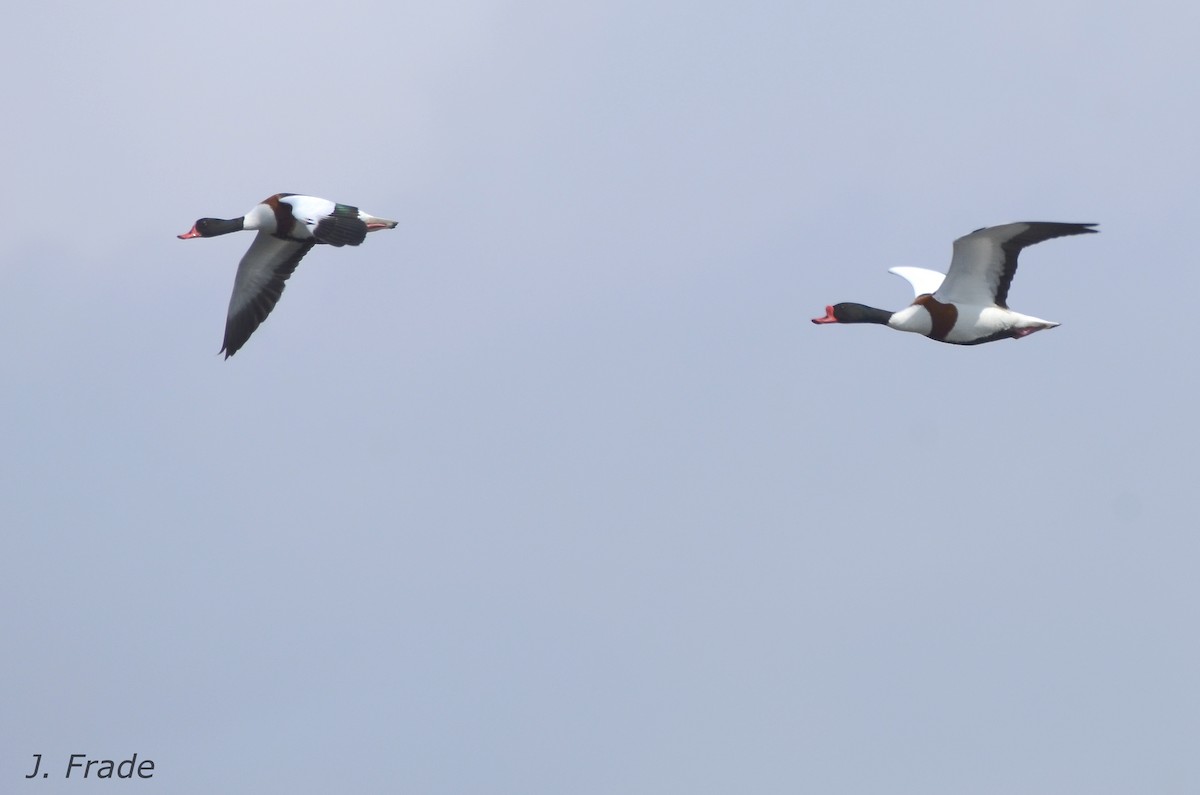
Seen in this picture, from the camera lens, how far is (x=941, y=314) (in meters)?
23.5

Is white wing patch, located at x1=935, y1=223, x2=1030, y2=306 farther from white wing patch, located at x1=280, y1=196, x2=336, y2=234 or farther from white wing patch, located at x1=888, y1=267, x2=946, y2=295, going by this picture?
white wing patch, located at x1=280, y1=196, x2=336, y2=234

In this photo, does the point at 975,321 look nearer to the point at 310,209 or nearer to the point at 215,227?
the point at 310,209

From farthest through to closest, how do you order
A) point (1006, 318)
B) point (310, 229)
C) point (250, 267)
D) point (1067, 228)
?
point (250, 267) → point (310, 229) → point (1006, 318) → point (1067, 228)

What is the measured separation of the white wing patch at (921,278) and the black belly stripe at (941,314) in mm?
450

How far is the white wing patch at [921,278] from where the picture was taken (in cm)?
2427

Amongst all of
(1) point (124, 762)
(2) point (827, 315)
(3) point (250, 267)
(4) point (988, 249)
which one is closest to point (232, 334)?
(3) point (250, 267)

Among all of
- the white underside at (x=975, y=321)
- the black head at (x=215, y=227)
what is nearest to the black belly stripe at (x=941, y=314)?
the white underside at (x=975, y=321)

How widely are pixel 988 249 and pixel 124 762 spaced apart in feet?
37.7

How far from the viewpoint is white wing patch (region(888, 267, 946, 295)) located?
24266 millimetres

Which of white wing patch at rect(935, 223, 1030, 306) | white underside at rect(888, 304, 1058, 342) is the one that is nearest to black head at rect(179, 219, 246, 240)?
white underside at rect(888, 304, 1058, 342)

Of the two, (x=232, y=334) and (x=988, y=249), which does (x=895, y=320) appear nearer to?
(x=988, y=249)

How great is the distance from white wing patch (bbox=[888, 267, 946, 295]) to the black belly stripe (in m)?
0.45

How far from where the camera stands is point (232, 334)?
27.3 m

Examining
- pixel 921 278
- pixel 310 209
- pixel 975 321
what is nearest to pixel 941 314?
pixel 975 321
